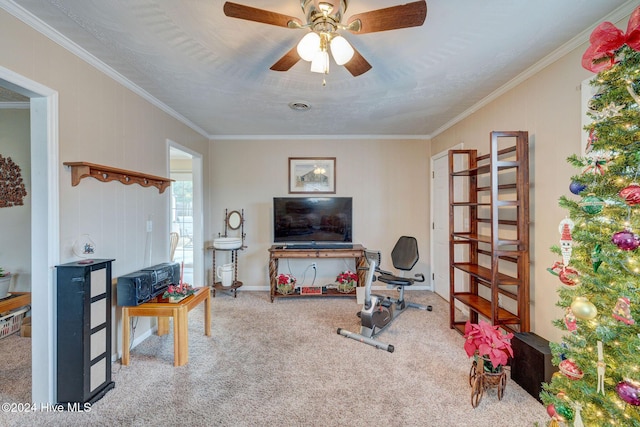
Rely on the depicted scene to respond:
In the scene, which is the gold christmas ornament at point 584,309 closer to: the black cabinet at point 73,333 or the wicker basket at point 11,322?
the black cabinet at point 73,333

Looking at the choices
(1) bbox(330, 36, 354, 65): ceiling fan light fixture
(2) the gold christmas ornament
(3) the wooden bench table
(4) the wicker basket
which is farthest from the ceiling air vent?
(4) the wicker basket

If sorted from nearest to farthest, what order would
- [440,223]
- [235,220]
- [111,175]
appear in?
1. [111,175]
2. [440,223]
3. [235,220]

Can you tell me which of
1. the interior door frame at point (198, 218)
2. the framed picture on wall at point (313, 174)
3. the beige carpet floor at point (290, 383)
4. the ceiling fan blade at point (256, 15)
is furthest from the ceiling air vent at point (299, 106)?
the beige carpet floor at point (290, 383)

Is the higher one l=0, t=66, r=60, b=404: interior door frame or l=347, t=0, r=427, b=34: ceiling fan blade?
l=347, t=0, r=427, b=34: ceiling fan blade

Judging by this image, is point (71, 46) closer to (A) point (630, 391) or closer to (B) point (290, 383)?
(B) point (290, 383)

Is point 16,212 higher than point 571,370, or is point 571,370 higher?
point 16,212

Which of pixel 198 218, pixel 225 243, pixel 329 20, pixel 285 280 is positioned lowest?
pixel 285 280

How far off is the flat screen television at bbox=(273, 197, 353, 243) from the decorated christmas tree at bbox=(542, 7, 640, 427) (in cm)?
303

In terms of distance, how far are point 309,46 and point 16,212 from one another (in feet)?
11.8

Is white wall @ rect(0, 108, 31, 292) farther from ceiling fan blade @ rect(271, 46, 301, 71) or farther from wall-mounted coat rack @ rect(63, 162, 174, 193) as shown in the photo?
ceiling fan blade @ rect(271, 46, 301, 71)

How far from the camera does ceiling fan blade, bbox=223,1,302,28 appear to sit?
128cm

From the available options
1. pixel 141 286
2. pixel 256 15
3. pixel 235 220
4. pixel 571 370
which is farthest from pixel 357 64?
pixel 235 220

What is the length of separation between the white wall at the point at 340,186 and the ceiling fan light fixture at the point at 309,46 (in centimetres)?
278

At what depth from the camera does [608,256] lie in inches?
42.7
